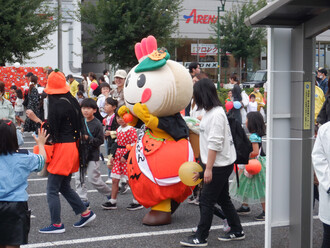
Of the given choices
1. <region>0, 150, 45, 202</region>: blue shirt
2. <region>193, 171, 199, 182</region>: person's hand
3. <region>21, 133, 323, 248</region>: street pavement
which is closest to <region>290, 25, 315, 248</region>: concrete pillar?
<region>21, 133, 323, 248</region>: street pavement

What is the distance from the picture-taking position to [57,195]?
6.20 metres

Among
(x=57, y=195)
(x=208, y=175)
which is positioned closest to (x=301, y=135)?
(x=208, y=175)

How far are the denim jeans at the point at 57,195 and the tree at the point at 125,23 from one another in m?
18.7

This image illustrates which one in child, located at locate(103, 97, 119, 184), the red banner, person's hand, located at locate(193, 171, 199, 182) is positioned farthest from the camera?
the red banner

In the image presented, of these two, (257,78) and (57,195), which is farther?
(257,78)

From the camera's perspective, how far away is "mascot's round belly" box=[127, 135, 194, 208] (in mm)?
6289

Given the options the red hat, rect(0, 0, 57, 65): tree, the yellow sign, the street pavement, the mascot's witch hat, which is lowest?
the street pavement

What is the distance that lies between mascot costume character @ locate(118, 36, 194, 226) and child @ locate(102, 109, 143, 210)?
679 millimetres

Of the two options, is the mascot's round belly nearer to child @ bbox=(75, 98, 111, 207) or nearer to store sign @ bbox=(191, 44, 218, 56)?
child @ bbox=(75, 98, 111, 207)

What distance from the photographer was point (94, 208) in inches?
293

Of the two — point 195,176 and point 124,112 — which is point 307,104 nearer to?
point 195,176

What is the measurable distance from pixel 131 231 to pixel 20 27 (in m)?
16.9

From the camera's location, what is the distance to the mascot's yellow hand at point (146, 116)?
20.9ft

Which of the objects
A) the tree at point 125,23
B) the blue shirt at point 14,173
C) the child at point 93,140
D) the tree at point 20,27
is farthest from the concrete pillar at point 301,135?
the tree at point 125,23
